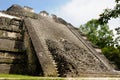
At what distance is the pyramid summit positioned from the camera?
9.77 meters

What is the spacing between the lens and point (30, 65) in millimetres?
9891

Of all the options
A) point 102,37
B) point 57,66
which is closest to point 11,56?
point 57,66

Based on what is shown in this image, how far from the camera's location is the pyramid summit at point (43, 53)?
9766 mm

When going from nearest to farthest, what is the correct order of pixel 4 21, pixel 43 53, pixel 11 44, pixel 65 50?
pixel 43 53
pixel 11 44
pixel 4 21
pixel 65 50

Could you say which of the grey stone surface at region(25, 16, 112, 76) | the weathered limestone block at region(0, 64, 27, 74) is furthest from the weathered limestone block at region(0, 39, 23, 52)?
the weathered limestone block at region(0, 64, 27, 74)

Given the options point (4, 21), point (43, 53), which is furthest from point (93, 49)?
point (4, 21)

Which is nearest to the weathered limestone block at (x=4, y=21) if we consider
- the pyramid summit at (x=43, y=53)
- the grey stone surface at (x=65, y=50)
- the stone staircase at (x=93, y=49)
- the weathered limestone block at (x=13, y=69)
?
the pyramid summit at (x=43, y=53)

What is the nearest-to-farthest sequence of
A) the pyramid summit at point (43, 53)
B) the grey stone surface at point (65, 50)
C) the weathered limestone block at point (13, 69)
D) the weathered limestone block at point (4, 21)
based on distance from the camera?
the weathered limestone block at point (13, 69), the pyramid summit at point (43, 53), the grey stone surface at point (65, 50), the weathered limestone block at point (4, 21)

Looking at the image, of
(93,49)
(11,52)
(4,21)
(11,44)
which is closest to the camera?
(11,52)

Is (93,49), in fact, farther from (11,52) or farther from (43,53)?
(11,52)

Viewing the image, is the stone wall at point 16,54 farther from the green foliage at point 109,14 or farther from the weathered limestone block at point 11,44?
the green foliage at point 109,14

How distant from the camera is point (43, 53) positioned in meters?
10.3

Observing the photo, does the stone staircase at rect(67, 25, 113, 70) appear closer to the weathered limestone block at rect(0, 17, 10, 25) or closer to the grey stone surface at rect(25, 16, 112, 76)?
the grey stone surface at rect(25, 16, 112, 76)

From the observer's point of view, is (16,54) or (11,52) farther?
(16,54)
